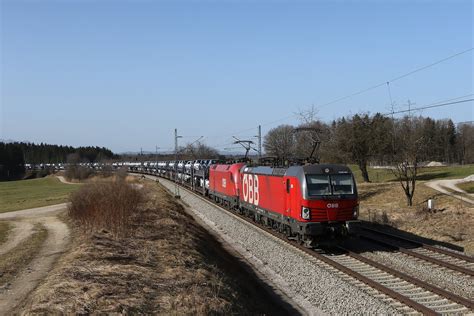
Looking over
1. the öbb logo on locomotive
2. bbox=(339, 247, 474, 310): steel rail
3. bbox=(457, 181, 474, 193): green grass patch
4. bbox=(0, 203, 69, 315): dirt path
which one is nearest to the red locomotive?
bbox=(339, 247, 474, 310): steel rail

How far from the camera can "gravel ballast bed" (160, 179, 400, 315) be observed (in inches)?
463

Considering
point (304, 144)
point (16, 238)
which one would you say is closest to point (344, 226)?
point (16, 238)

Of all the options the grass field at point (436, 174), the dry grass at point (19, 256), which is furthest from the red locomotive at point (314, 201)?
the grass field at point (436, 174)

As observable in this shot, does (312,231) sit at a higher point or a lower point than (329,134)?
lower

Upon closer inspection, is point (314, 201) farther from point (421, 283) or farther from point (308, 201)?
point (421, 283)

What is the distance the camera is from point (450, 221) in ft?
76.9

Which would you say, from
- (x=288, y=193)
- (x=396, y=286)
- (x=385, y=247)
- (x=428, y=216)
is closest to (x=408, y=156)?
(x=428, y=216)

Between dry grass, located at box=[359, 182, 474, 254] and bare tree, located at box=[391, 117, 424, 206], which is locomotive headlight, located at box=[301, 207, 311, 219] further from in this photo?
bare tree, located at box=[391, 117, 424, 206]

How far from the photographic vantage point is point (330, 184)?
18.9 m

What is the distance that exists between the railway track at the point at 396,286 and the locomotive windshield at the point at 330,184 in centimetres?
230

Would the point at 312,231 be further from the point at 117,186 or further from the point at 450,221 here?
the point at 117,186

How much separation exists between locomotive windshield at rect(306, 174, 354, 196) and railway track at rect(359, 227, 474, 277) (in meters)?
2.90

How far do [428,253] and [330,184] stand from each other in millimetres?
4259

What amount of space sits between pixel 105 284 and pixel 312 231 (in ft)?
31.2
